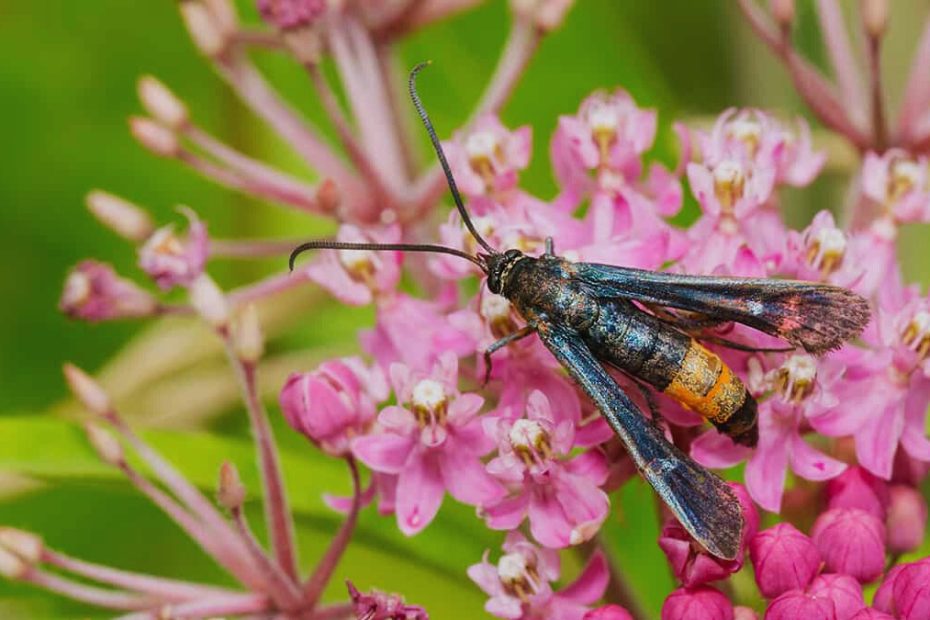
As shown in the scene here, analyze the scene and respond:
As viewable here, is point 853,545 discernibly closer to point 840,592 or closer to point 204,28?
point 840,592

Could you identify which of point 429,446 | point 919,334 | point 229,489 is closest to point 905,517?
point 919,334

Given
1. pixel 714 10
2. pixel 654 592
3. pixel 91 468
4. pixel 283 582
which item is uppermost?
pixel 714 10

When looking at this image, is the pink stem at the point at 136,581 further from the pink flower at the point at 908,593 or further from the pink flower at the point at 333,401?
the pink flower at the point at 908,593

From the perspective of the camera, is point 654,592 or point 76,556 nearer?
point 654,592

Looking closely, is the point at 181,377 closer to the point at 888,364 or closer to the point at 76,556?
the point at 76,556

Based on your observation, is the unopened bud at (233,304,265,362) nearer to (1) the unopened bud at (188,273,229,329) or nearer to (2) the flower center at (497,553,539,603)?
(1) the unopened bud at (188,273,229,329)

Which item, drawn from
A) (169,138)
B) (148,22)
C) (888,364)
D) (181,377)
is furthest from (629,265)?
(148,22)

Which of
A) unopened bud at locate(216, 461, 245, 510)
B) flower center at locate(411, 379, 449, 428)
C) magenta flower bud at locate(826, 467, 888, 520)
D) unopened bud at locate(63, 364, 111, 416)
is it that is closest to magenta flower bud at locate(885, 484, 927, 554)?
magenta flower bud at locate(826, 467, 888, 520)

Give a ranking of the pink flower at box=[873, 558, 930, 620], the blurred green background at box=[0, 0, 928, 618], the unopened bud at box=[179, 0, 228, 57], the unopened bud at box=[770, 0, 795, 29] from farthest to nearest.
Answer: the blurred green background at box=[0, 0, 928, 618] → the unopened bud at box=[179, 0, 228, 57] → the unopened bud at box=[770, 0, 795, 29] → the pink flower at box=[873, 558, 930, 620]
